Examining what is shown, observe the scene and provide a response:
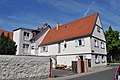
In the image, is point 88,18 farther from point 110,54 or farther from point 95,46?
point 110,54

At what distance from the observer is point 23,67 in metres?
14.2

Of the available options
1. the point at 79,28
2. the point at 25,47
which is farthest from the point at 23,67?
the point at 25,47

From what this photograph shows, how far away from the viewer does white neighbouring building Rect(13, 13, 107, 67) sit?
27578 mm

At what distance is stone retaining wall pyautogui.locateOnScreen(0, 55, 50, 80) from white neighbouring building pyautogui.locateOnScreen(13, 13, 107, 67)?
39.1 feet

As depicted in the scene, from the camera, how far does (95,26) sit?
29625 mm

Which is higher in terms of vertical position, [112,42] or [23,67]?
[112,42]

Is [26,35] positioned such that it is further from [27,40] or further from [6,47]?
[6,47]

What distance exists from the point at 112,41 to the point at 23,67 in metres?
36.4

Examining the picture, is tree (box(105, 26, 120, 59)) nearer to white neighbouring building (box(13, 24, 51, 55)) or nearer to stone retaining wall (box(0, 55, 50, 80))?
white neighbouring building (box(13, 24, 51, 55))

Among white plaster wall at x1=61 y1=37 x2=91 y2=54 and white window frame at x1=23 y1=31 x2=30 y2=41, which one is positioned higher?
white window frame at x1=23 y1=31 x2=30 y2=41

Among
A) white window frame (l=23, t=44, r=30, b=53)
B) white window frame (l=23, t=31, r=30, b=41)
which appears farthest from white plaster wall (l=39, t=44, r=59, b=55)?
white window frame (l=23, t=31, r=30, b=41)

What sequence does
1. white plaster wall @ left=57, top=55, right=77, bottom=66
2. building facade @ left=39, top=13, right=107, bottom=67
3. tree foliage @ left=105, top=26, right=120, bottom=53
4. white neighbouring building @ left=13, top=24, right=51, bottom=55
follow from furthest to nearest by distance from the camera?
tree foliage @ left=105, top=26, right=120, bottom=53
white neighbouring building @ left=13, top=24, right=51, bottom=55
white plaster wall @ left=57, top=55, right=77, bottom=66
building facade @ left=39, top=13, right=107, bottom=67

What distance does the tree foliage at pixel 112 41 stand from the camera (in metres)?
44.9

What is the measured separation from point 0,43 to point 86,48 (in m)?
14.2
